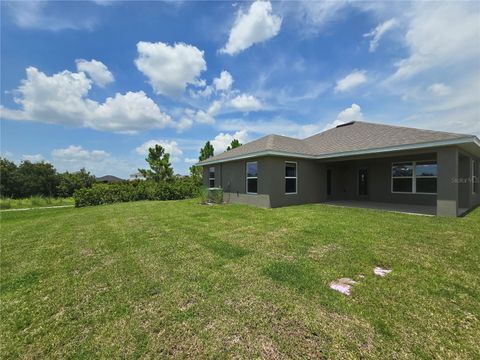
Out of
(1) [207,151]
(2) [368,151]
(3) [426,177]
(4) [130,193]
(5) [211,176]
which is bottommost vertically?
(4) [130,193]

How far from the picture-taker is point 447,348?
2.01 meters

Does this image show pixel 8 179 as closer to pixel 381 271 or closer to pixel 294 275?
pixel 294 275

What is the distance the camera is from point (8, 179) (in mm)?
31109

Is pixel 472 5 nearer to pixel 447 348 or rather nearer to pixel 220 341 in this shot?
pixel 447 348

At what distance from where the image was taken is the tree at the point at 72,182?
3032 centimetres

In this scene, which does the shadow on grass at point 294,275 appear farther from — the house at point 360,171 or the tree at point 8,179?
the tree at point 8,179

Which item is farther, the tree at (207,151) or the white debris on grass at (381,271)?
the tree at (207,151)

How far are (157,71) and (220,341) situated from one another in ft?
42.9

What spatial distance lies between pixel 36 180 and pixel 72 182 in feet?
23.6

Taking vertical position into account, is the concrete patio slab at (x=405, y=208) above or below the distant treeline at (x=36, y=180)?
below

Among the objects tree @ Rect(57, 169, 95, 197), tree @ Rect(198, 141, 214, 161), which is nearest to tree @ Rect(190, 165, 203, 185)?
tree @ Rect(198, 141, 214, 161)

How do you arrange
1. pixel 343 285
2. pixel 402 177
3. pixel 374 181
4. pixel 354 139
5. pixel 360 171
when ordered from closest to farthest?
pixel 343 285 → pixel 402 177 → pixel 354 139 → pixel 374 181 → pixel 360 171

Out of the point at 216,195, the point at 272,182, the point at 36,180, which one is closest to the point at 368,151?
the point at 272,182

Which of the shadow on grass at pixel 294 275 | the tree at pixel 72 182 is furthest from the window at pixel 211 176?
the tree at pixel 72 182
